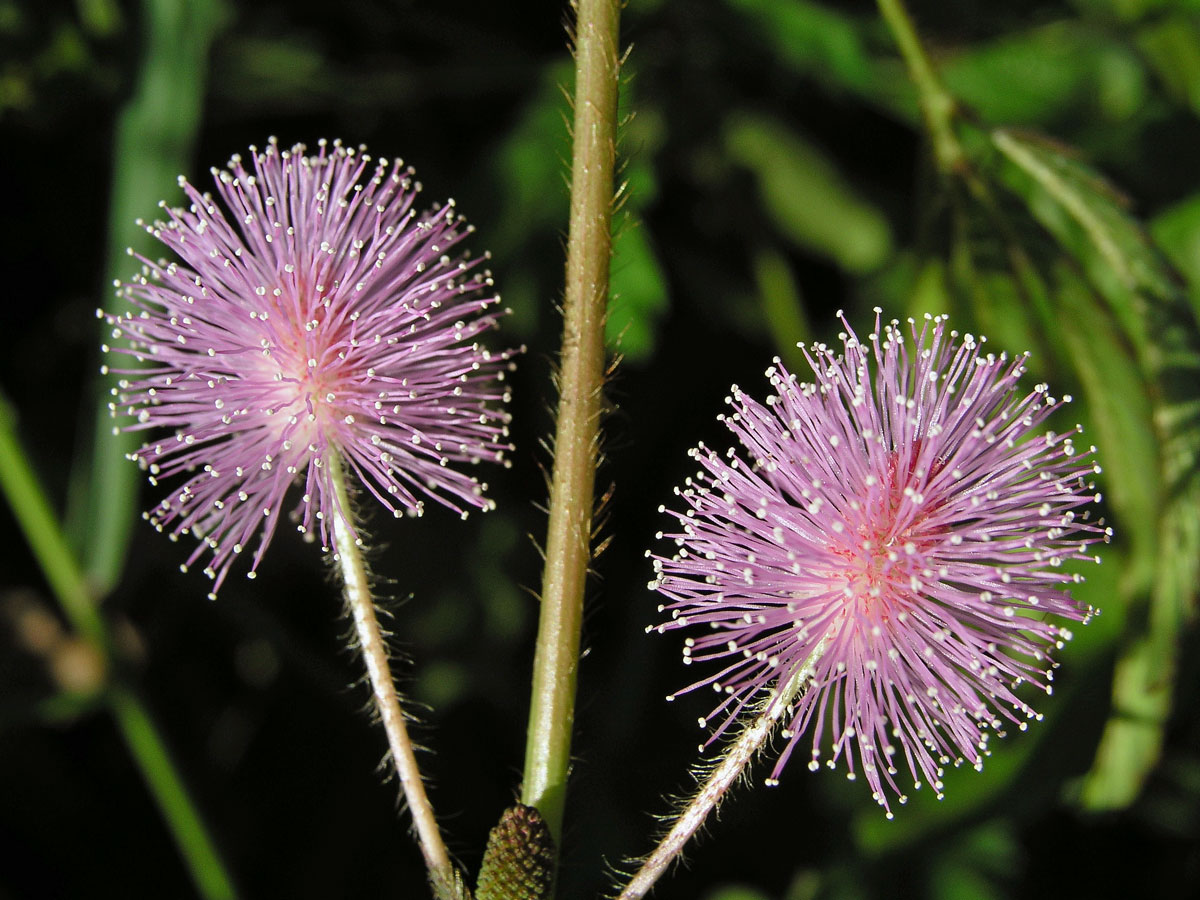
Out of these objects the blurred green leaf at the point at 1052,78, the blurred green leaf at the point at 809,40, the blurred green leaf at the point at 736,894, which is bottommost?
the blurred green leaf at the point at 736,894

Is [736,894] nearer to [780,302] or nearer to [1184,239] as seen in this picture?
[780,302]

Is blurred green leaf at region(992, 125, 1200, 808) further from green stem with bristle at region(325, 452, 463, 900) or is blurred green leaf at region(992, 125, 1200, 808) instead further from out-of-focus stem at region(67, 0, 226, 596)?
out-of-focus stem at region(67, 0, 226, 596)

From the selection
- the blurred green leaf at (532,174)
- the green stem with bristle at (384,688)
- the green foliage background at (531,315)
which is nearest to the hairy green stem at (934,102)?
the green foliage background at (531,315)

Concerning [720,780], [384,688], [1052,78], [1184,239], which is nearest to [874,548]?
[720,780]

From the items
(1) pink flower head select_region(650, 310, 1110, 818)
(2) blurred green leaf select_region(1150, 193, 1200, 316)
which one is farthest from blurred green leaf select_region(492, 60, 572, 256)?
(2) blurred green leaf select_region(1150, 193, 1200, 316)

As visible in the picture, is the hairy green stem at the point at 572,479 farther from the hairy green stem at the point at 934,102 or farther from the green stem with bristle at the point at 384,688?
the hairy green stem at the point at 934,102

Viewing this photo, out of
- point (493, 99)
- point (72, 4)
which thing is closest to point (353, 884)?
point (493, 99)
